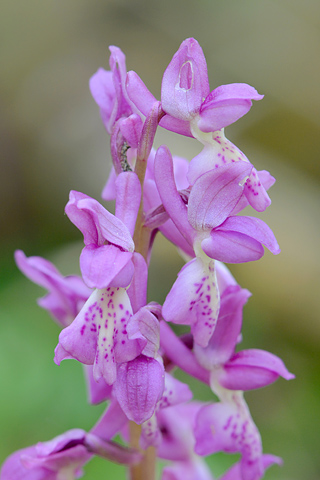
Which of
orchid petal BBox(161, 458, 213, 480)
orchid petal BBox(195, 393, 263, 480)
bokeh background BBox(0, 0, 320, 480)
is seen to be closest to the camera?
orchid petal BBox(195, 393, 263, 480)

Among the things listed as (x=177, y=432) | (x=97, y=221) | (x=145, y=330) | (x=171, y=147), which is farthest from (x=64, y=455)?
(x=171, y=147)

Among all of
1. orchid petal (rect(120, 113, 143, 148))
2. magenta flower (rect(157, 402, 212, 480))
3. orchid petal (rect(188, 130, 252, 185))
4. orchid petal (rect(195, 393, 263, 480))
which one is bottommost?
magenta flower (rect(157, 402, 212, 480))

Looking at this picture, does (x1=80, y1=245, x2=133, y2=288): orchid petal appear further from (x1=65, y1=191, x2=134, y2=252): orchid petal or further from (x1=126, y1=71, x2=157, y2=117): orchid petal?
(x1=126, y1=71, x2=157, y2=117): orchid petal

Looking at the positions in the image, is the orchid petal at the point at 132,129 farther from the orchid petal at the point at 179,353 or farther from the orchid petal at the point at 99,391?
the orchid petal at the point at 99,391

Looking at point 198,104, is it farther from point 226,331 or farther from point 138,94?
point 226,331

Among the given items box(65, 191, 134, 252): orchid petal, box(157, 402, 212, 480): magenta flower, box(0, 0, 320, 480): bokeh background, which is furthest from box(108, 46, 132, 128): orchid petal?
box(0, 0, 320, 480): bokeh background

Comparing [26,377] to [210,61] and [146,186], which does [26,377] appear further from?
[210,61]

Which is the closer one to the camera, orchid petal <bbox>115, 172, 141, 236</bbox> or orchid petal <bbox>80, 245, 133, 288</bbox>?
orchid petal <bbox>80, 245, 133, 288</bbox>
